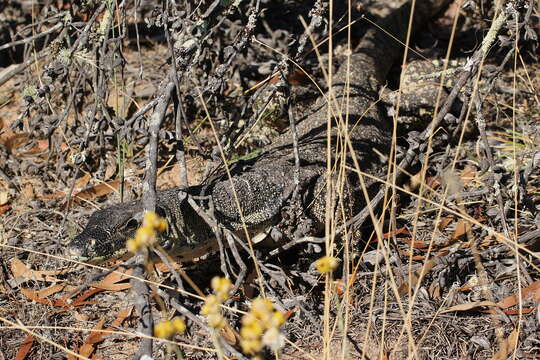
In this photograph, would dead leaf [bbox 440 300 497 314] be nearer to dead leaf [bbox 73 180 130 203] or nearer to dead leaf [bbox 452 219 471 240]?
dead leaf [bbox 452 219 471 240]

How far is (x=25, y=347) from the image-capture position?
3332mm

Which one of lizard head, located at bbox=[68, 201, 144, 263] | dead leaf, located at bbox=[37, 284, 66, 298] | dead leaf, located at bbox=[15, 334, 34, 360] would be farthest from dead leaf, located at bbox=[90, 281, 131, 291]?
lizard head, located at bbox=[68, 201, 144, 263]

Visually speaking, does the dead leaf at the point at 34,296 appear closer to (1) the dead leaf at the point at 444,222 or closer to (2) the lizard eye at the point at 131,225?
(2) the lizard eye at the point at 131,225

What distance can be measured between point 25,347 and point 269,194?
151 centimetres

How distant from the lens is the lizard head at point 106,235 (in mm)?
2932

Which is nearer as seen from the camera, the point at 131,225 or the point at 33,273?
the point at 131,225

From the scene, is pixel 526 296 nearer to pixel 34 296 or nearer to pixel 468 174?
pixel 468 174

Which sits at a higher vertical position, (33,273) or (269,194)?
(269,194)

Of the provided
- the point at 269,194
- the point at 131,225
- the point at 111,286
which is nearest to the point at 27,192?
the point at 111,286

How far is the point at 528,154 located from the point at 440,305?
1431mm

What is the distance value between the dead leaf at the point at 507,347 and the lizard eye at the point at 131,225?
1780 mm

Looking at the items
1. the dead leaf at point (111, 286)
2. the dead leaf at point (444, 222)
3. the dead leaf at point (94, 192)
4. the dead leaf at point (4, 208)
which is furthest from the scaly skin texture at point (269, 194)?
the dead leaf at point (4, 208)

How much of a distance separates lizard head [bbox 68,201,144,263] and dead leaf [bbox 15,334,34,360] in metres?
0.73

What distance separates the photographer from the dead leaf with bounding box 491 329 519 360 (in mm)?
2990
